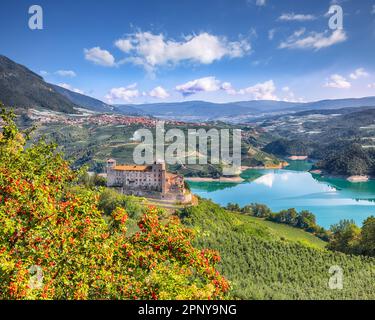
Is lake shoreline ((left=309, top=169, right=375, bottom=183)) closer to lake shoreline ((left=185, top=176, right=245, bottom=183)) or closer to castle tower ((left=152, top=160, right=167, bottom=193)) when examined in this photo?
lake shoreline ((left=185, top=176, right=245, bottom=183))

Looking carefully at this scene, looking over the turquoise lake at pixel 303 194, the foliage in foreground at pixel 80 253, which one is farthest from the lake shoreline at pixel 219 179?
the foliage in foreground at pixel 80 253

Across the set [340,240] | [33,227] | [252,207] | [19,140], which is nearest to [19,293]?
[33,227]

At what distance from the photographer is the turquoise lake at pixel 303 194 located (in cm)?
7038

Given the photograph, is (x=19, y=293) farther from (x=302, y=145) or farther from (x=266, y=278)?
(x=302, y=145)

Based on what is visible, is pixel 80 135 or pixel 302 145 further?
pixel 302 145

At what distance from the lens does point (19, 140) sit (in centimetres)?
990

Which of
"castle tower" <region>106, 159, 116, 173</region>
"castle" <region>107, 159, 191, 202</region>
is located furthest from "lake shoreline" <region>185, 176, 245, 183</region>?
"castle tower" <region>106, 159, 116, 173</region>

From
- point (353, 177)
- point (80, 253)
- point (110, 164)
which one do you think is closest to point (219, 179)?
point (353, 177)

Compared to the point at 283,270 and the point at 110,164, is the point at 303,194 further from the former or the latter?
the point at 283,270

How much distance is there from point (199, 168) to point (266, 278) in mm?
100486

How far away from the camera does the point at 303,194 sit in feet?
281

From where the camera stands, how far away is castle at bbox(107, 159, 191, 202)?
53553mm

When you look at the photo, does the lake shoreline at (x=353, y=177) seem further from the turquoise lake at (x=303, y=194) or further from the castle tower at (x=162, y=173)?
the castle tower at (x=162, y=173)

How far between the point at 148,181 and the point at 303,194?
46.9 metres
